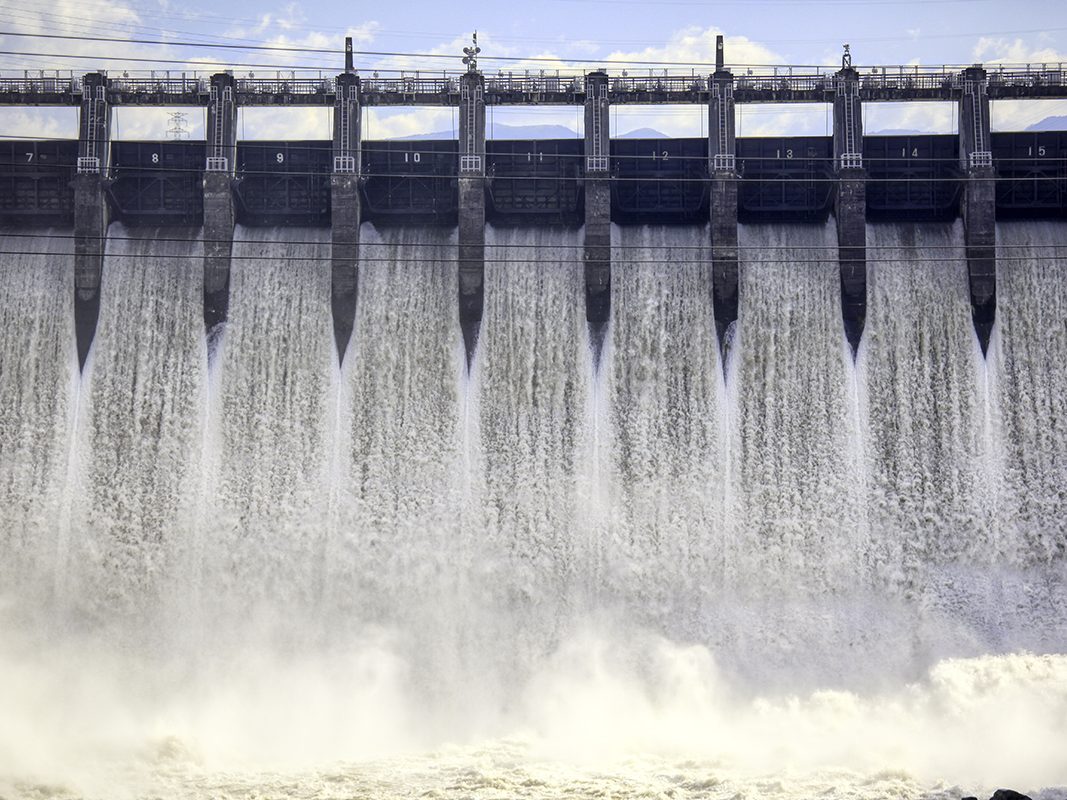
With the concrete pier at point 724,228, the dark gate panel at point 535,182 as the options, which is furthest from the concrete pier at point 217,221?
the concrete pier at point 724,228

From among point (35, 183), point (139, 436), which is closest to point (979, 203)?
point (139, 436)

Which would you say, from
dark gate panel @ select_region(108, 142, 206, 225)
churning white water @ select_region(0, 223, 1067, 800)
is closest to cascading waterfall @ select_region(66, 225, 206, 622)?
churning white water @ select_region(0, 223, 1067, 800)

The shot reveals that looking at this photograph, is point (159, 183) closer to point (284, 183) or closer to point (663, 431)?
point (284, 183)

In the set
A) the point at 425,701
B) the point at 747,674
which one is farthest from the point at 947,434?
the point at 425,701

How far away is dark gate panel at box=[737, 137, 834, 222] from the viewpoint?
3728 cm

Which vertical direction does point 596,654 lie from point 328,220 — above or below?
below

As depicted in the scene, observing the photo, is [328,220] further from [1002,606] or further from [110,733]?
[1002,606]

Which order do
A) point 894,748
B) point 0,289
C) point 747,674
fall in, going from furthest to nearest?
point 0,289 < point 747,674 < point 894,748

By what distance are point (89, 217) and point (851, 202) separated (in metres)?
22.5

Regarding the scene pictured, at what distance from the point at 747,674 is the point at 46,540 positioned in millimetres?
19887

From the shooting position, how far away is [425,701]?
1308 inches

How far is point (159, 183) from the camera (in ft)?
123

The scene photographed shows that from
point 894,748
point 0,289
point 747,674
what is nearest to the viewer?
point 894,748

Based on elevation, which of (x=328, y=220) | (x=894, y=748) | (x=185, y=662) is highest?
(x=328, y=220)
